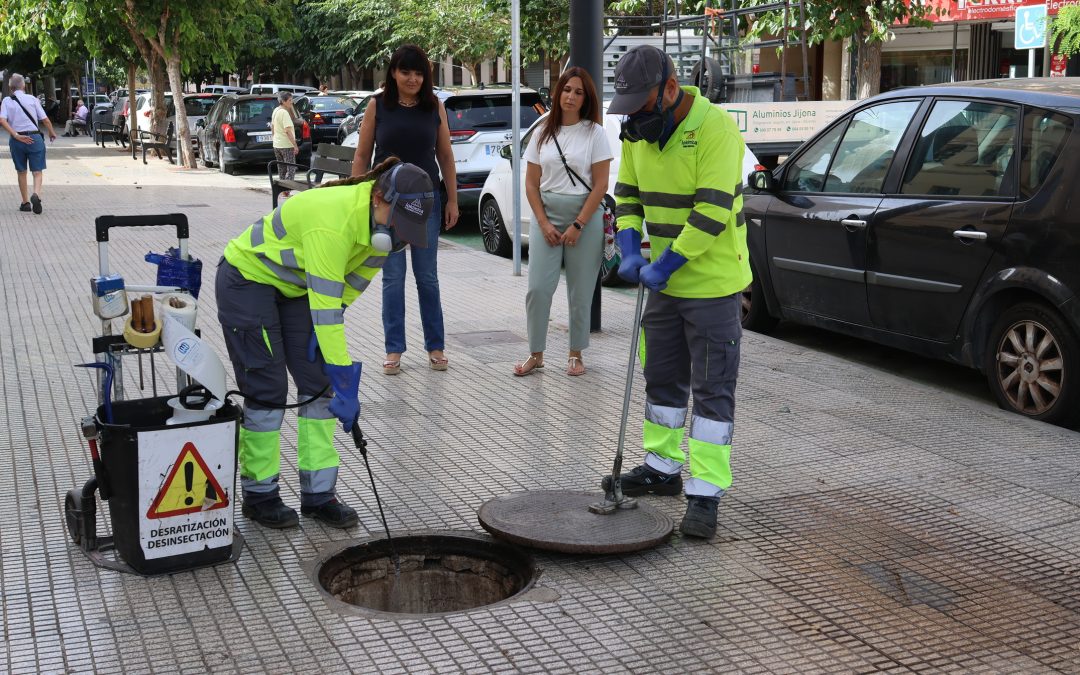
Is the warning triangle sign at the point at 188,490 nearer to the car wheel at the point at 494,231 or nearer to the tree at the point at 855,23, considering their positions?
the car wheel at the point at 494,231

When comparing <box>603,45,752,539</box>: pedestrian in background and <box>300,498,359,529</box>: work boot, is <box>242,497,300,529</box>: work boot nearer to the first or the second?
<box>300,498,359,529</box>: work boot

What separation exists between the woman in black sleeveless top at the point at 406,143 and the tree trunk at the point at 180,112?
19.7 m

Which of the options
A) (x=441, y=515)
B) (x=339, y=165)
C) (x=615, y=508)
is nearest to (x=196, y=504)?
(x=441, y=515)

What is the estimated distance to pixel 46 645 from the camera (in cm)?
372

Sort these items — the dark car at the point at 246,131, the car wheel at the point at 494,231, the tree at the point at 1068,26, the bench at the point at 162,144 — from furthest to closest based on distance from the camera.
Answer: the bench at the point at 162,144, the dark car at the point at 246,131, the tree at the point at 1068,26, the car wheel at the point at 494,231

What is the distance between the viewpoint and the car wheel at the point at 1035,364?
19.9ft

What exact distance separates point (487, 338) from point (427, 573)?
410 cm

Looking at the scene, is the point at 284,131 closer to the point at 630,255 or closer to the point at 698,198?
the point at 630,255

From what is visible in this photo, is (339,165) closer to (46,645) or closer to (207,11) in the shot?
(46,645)

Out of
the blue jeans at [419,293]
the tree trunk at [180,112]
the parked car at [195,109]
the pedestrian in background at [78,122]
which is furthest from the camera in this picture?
the pedestrian in background at [78,122]

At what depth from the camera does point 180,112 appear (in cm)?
2552

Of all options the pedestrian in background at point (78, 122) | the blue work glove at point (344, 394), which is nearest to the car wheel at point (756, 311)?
the blue work glove at point (344, 394)

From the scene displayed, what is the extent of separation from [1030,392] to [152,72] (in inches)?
1014

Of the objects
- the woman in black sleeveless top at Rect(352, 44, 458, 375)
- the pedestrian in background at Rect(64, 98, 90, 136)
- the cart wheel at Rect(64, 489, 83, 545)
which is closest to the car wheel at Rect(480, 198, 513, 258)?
the woman in black sleeveless top at Rect(352, 44, 458, 375)
